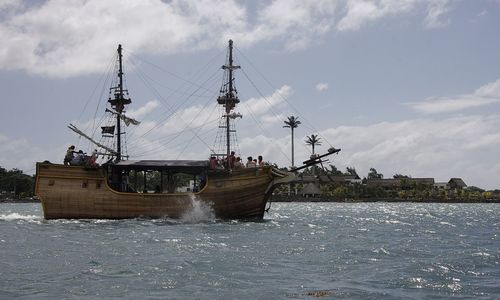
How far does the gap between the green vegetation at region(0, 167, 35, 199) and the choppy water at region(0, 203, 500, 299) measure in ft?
355

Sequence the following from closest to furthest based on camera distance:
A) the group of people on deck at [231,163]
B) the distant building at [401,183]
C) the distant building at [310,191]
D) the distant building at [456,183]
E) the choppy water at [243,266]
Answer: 1. the choppy water at [243,266]
2. the group of people on deck at [231,163]
3. the distant building at [310,191]
4. the distant building at [401,183]
5. the distant building at [456,183]

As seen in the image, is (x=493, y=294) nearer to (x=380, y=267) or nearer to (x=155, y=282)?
(x=380, y=267)

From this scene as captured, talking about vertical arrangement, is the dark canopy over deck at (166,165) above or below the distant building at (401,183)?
below

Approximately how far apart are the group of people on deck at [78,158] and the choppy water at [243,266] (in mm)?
9326

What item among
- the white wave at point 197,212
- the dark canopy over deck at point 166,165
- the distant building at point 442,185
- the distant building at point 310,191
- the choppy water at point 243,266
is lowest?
the choppy water at point 243,266

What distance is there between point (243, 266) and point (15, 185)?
121791 mm

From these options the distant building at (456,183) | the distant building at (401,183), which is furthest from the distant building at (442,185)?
the distant building at (401,183)

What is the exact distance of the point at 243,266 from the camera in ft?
54.1

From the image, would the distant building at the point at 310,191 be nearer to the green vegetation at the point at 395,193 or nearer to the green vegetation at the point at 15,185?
the green vegetation at the point at 395,193

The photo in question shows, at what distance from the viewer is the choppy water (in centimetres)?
1314

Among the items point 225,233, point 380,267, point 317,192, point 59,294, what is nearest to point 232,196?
point 225,233

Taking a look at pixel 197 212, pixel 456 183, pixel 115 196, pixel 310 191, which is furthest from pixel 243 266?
pixel 456 183

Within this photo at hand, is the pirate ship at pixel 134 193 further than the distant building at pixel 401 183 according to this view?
No

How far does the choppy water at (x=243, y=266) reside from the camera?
13.1 m
